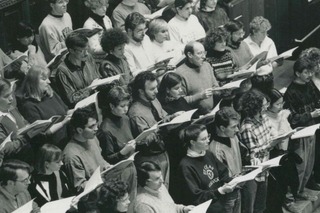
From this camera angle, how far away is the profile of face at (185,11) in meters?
8.55

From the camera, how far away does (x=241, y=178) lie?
6.38m

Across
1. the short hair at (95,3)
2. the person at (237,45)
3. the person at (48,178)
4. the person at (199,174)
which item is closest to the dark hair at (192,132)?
the person at (199,174)

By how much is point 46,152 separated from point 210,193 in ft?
4.39

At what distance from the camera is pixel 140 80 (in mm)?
6969

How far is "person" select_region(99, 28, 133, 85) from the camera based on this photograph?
23.9 ft

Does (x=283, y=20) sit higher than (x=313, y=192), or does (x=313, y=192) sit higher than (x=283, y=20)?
(x=283, y=20)

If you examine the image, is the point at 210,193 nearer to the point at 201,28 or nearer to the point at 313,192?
the point at 313,192

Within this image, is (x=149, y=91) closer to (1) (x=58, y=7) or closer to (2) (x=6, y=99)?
(2) (x=6, y=99)

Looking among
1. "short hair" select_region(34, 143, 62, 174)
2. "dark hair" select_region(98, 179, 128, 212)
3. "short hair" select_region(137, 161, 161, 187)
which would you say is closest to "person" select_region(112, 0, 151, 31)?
"short hair" select_region(137, 161, 161, 187)

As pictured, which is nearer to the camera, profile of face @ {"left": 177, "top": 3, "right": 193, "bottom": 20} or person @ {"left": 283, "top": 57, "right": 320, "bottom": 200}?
person @ {"left": 283, "top": 57, "right": 320, "bottom": 200}

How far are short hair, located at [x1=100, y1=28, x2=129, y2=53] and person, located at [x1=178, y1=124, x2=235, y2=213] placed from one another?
108 cm

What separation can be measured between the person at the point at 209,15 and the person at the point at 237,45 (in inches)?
21.9

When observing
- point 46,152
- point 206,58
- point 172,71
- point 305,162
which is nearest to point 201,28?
point 206,58

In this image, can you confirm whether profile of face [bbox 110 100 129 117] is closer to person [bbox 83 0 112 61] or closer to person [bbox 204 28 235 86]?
person [bbox 83 0 112 61]
